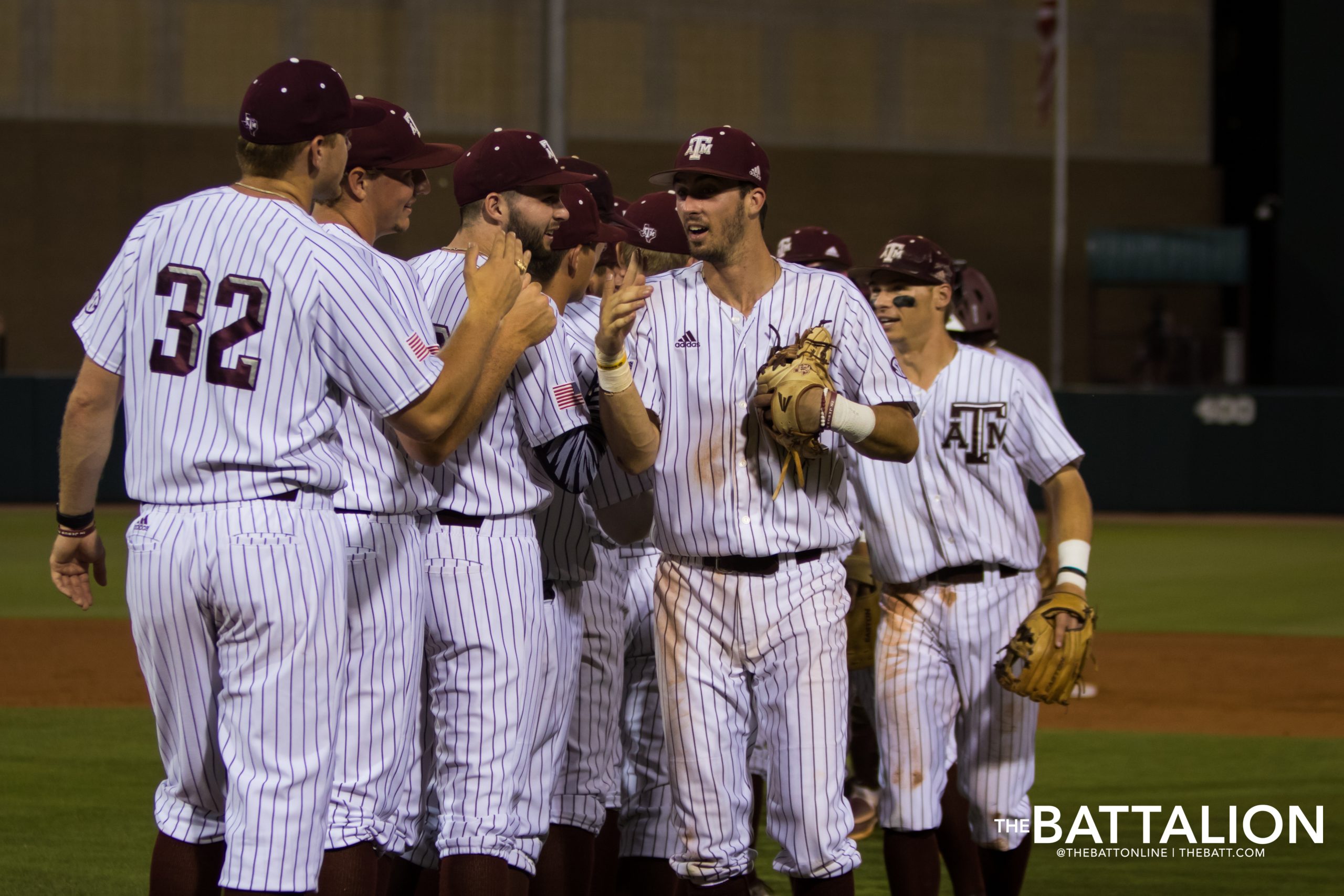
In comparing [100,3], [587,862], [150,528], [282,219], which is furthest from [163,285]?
[100,3]

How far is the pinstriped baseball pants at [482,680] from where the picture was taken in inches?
143

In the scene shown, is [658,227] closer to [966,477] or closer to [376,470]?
[966,477]

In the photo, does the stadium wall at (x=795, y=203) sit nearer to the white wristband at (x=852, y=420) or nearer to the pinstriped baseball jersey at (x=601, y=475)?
the pinstriped baseball jersey at (x=601, y=475)

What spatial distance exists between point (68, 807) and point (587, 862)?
282cm

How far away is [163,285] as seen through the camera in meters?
3.14

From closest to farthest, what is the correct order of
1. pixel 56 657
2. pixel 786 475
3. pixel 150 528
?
pixel 150 528 < pixel 786 475 < pixel 56 657

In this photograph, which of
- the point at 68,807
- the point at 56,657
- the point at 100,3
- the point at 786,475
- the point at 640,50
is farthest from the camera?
the point at 640,50

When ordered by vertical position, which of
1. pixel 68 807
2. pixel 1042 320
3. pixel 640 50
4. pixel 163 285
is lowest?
pixel 68 807

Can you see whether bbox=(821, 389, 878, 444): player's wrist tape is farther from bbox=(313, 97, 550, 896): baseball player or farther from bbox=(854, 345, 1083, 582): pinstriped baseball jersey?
bbox=(854, 345, 1083, 582): pinstriped baseball jersey

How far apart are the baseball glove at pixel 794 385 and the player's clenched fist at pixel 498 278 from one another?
688 mm

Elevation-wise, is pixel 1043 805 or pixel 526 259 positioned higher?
pixel 526 259

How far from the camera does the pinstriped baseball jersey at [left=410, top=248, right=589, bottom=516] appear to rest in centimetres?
372

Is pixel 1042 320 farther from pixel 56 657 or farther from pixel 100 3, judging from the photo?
pixel 56 657

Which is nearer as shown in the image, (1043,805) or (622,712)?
(622,712)
